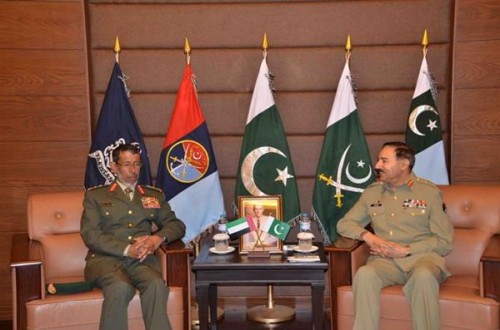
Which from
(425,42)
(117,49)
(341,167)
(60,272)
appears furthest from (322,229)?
(117,49)

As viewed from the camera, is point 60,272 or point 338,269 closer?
point 338,269

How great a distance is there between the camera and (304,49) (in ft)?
14.8

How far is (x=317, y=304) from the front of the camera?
354 centimetres

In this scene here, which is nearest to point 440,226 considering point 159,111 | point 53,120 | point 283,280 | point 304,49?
point 283,280

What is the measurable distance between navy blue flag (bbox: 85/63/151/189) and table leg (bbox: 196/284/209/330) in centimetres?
106

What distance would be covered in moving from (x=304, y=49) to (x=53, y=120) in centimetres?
169

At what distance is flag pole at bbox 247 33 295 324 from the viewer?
165 inches

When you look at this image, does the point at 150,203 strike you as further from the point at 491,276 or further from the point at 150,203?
the point at 491,276

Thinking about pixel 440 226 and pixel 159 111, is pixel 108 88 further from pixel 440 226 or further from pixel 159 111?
pixel 440 226

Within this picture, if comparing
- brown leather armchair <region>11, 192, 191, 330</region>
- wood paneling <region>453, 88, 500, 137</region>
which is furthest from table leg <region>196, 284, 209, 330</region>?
wood paneling <region>453, 88, 500, 137</region>

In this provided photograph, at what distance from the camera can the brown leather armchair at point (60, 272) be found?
3.33 meters

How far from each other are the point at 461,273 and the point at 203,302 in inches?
55.2

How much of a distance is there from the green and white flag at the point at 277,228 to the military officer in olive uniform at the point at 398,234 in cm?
30

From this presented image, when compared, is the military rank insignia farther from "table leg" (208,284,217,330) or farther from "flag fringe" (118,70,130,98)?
"flag fringe" (118,70,130,98)
